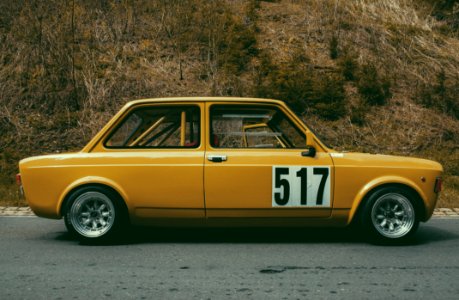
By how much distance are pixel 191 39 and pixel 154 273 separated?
562 inches

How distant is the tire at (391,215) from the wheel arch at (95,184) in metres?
2.80

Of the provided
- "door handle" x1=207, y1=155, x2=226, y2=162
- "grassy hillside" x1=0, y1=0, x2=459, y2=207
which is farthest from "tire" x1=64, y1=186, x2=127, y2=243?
"grassy hillside" x1=0, y1=0, x2=459, y2=207

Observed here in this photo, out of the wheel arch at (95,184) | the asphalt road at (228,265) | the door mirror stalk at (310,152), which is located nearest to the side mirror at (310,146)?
the door mirror stalk at (310,152)

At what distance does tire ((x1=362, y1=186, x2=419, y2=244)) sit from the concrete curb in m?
2.73

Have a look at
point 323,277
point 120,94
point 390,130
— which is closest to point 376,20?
point 390,130

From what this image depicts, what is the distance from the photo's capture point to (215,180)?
24.6 ft

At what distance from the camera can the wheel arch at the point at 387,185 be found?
7.56m

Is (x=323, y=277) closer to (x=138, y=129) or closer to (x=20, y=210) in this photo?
(x=138, y=129)

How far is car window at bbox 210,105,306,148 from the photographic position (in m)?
7.68

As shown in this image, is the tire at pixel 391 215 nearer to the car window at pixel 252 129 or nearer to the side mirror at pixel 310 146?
the side mirror at pixel 310 146

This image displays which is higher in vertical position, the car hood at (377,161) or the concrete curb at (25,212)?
the car hood at (377,161)

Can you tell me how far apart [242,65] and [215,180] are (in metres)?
11.6

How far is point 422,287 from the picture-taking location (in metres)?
5.72

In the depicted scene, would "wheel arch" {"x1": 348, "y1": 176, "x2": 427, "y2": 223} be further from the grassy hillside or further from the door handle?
the grassy hillside
